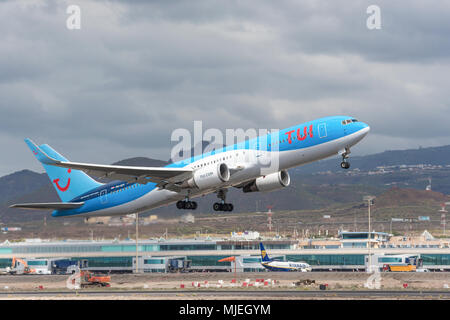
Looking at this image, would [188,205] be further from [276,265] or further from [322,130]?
[276,265]

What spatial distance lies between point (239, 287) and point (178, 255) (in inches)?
1833

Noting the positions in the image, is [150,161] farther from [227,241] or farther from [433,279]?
[433,279]

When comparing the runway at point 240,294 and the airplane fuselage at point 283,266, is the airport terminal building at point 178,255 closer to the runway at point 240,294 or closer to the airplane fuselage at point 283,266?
the airplane fuselage at point 283,266

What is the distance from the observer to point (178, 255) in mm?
125938

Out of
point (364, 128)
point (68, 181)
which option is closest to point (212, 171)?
point (364, 128)

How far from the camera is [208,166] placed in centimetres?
5697

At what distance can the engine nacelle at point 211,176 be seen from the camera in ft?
183

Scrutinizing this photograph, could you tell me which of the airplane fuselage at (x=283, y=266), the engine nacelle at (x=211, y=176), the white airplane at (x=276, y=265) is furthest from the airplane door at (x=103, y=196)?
the airplane fuselage at (x=283, y=266)

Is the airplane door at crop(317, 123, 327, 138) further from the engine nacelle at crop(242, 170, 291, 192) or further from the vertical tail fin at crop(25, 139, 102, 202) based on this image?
the vertical tail fin at crop(25, 139, 102, 202)

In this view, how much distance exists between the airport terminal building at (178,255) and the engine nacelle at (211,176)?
202 feet

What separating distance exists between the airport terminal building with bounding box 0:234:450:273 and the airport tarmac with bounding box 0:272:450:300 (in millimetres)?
19162

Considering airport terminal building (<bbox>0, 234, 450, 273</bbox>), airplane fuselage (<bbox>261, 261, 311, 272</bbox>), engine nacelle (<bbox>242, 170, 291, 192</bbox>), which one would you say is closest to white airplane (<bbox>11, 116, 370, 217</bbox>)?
engine nacelle (<bbox>242, 170, 291, 192</bbox>)
